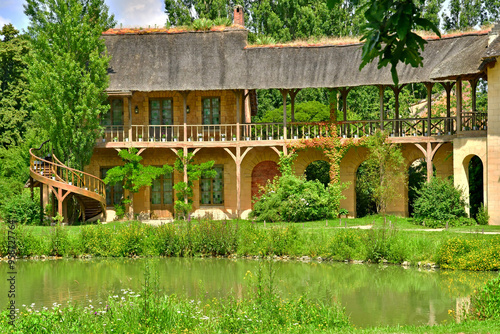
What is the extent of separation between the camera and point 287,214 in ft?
91.9

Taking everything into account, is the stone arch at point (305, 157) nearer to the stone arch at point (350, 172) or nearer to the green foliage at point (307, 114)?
the stone arch at point (350, 172)

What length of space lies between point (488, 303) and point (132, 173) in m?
20.1

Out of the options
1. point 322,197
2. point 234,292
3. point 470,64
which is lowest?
point 234,292

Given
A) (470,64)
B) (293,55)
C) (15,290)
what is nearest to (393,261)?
(470,64)

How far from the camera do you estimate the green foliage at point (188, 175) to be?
1171 inches

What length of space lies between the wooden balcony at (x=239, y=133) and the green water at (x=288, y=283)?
28.9 ft

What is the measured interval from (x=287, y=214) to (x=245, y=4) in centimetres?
2295

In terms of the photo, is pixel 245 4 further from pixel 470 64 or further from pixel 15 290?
pixel 15 290

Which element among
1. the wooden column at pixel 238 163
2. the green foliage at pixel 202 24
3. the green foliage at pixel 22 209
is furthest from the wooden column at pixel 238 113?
the green foliage at pixel 22 209

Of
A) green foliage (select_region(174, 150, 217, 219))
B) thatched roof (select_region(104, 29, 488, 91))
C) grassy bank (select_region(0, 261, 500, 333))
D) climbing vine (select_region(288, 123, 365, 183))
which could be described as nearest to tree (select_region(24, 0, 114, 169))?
thatched roof (select_region(104, 29, 488, 91))

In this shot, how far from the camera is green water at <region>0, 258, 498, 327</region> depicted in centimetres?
1516

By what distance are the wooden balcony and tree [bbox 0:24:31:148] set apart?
26.8 feet

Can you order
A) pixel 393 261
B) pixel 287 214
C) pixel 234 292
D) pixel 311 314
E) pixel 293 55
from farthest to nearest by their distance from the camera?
pixel 293 55
pixel 287 214
pixel 393 261
pixel 234 292
pixel 311 314

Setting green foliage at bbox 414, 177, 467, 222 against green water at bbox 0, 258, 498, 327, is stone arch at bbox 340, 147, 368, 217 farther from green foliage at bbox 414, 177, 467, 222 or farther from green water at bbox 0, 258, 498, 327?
green water at bbox 0, 258, 498, 327
